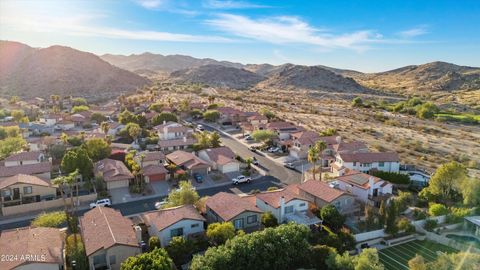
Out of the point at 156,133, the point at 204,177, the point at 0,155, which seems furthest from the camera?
the point at 156,133

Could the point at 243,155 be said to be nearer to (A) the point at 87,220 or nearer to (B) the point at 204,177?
(B) the point at 204,177

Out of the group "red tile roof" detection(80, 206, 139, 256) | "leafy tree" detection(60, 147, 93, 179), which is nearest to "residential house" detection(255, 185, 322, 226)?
"red tile roof" detection(80, 206, 139, 256)

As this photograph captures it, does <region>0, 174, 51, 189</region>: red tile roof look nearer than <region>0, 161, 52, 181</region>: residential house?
Yes

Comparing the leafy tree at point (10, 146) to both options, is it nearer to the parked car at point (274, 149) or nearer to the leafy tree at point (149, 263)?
the parked car at point (274, 149)

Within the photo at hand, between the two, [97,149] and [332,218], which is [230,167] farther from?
[332,218]

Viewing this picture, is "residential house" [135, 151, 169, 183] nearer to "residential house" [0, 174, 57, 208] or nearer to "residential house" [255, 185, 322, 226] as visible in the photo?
"residential house" [0, 174, 57, 208]

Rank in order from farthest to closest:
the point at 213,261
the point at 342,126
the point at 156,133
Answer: the point at 342,126 < the point at 156,133 < the point at 213,261

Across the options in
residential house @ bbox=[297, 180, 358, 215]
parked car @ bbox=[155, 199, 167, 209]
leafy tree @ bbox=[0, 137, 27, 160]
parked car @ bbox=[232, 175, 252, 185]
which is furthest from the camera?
leafy tree @ bbox=[0, 137, 27, 160]

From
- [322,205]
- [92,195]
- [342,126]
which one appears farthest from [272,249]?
[342,126]
